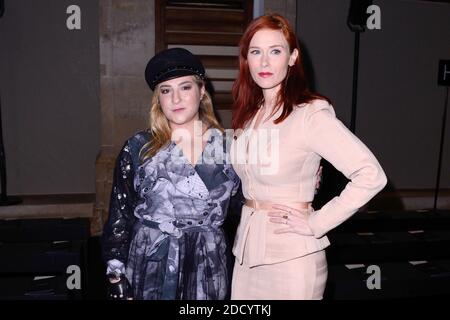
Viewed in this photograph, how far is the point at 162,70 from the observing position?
5.27ft

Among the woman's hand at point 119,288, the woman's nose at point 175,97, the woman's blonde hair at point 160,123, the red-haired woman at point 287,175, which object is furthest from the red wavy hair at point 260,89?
the woman's hand at point 119,288

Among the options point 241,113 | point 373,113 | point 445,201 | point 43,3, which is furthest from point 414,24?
point 241,113

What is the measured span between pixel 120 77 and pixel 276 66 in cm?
347

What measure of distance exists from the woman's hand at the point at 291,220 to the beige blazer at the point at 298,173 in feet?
0.07

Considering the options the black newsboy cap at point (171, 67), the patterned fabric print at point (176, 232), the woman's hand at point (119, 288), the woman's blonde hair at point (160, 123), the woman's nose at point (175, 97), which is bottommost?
the woman's hand at point (119, 288)

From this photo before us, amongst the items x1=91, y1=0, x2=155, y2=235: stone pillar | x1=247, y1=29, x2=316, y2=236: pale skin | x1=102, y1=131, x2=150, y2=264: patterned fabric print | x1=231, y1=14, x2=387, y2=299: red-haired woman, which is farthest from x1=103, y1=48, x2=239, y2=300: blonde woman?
x1=91, y1=0, x2=155, y2=235: stone pillar

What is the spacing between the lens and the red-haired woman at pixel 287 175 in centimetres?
145

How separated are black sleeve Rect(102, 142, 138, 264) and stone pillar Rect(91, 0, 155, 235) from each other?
3167 millimetres

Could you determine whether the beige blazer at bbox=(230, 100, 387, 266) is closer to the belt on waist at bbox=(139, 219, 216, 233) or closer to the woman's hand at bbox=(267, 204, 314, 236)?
the woman's hand at bbox=(267, 204, 314, 236)

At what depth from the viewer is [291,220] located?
1531 mm

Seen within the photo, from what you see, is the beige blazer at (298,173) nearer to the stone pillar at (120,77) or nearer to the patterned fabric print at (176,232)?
the patterned fabric print at (176,232)

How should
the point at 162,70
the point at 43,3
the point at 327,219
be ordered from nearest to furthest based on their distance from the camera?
the point at 327,219
the point at 162,70
the point at 43,3
